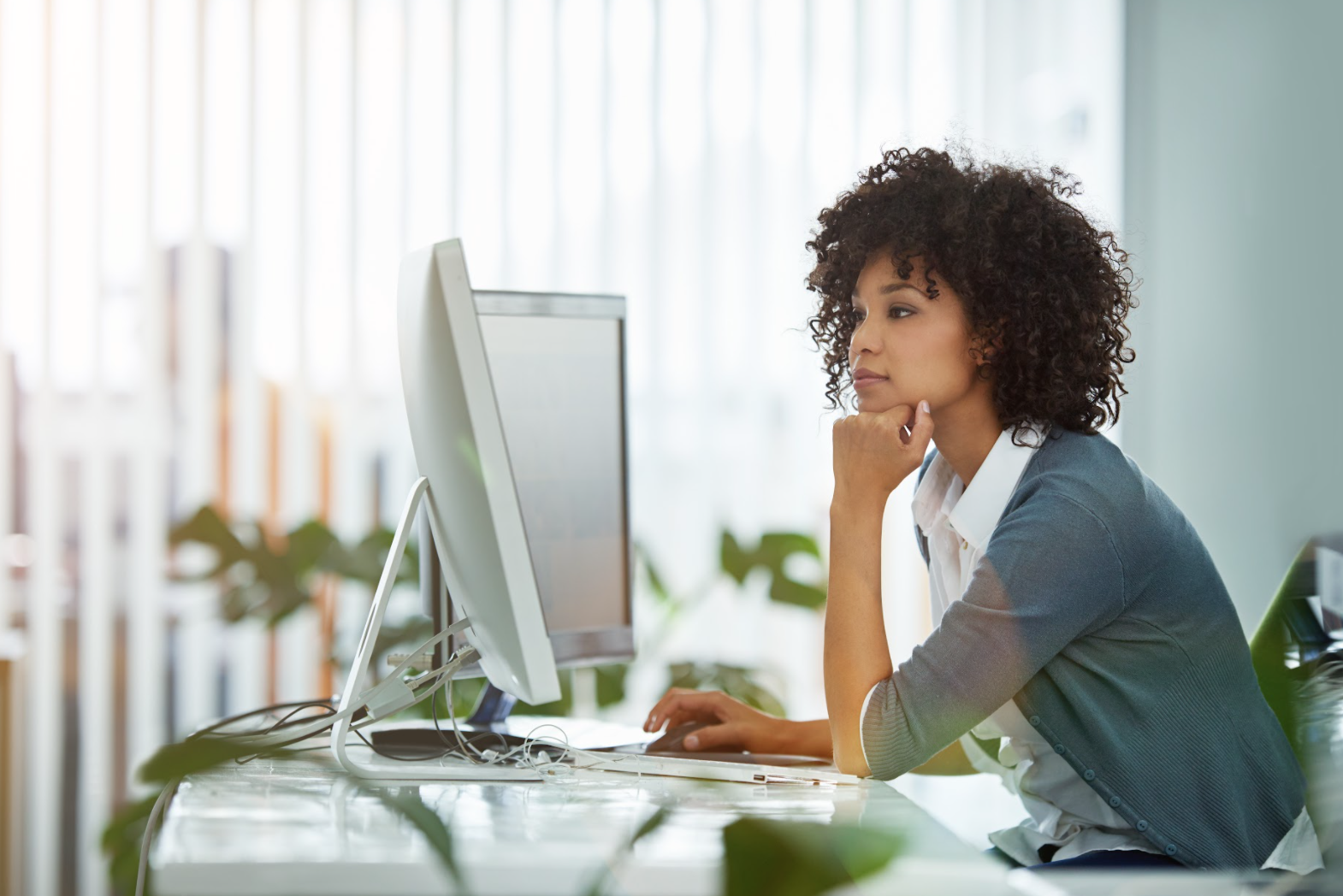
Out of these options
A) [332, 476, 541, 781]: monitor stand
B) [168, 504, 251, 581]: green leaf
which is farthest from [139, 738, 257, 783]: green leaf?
[168, 504, 251, 581]: green leaf

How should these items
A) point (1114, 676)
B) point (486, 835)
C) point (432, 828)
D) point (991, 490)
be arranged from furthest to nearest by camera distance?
point (991, 490), point (1114, 676), point (486, 835), point (432, 828)

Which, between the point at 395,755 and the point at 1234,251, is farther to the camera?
the point at 1234,251

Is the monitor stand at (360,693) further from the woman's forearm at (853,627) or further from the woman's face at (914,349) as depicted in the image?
the woman's face at (914,349)

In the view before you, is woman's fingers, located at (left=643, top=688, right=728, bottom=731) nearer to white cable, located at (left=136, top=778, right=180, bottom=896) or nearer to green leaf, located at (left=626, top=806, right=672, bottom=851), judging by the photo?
white cable, located at (left=136, top=778, right=180, bottom=896)

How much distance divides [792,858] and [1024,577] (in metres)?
0.81

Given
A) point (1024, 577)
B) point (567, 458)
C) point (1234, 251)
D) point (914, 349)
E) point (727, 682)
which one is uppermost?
point (1234, 251)

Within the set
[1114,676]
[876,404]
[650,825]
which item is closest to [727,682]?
[876,404]

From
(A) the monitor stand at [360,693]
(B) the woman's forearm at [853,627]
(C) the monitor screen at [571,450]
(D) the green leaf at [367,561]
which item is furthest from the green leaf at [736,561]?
(A) the monitor stand at [360,693]

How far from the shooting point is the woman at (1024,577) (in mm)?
1084

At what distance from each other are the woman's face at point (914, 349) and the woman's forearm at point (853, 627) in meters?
0.15

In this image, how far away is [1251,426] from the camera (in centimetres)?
208

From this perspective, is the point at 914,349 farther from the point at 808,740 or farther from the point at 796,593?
the point at 796,593

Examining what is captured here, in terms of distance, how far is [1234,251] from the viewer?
212 cm

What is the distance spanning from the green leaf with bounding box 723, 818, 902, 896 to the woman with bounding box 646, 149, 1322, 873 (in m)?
0.76
